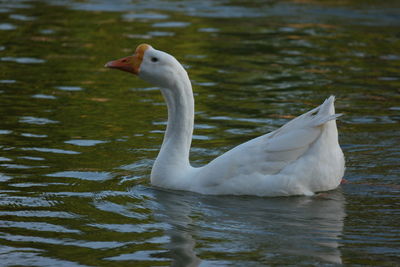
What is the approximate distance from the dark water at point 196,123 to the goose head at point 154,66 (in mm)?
1145

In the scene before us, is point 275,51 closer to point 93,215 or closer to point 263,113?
point 263,113

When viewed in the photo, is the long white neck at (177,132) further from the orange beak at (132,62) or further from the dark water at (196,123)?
the orange beak at (132,62)

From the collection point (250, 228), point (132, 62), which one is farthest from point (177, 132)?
point (250, 228)

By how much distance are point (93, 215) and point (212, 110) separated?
16.0 feet

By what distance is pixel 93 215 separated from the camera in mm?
7641

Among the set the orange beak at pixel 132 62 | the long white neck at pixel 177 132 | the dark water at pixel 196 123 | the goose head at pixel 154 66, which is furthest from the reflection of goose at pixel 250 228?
the orange beak at pixel 132 62

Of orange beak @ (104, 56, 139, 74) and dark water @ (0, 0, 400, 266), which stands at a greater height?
orange beak @ (104, 56, 139, 74)

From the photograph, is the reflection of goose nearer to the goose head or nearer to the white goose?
the white goose

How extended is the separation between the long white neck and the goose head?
43 mm

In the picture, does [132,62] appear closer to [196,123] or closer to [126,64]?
[126,64]

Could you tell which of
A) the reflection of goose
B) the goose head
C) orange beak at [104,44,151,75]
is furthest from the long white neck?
orange beak at [104,44,151,75]

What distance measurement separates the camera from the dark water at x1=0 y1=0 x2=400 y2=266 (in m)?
6.85

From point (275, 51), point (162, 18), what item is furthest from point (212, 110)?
point (162, 18)

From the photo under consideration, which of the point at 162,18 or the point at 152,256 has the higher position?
the point at 162,18
